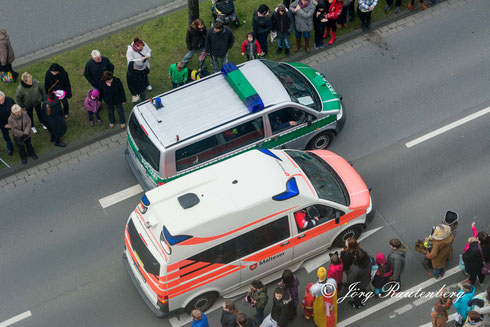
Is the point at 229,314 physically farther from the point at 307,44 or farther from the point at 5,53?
the point at 5,53

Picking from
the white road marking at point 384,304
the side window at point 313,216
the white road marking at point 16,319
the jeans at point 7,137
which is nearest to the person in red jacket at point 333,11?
the side window at point 313,216

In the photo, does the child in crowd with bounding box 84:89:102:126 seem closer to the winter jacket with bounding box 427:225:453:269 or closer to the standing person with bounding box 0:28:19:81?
the standing person with bounding box 0:28:19:81

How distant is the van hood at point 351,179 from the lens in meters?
14.0

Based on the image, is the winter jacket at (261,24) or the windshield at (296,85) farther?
the winter jacket at (261,24)

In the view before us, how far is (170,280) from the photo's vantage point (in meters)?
12.5

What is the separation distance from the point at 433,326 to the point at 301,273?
278 centimetres

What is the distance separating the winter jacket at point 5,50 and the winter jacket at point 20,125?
253 centimetres

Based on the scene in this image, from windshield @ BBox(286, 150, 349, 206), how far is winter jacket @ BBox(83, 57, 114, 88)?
16.6 ft

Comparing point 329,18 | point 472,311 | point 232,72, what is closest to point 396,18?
point 329,18

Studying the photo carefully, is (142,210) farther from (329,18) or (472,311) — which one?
(329,18)

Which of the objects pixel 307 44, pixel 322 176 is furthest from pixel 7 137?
pixel 307 44

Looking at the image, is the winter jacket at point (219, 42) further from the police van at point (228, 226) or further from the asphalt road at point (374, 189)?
the police van at point (228, 226)

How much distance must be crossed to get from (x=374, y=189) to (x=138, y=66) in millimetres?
6252

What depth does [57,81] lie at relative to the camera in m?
16.5
